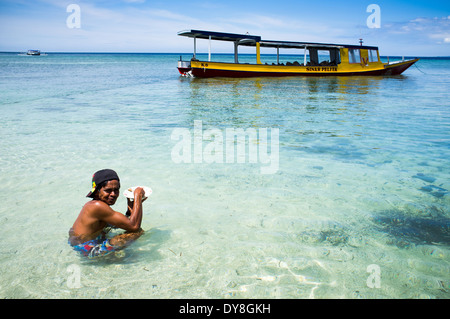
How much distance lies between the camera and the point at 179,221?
13.3 feet

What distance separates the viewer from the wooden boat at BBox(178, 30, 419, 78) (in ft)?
78.0

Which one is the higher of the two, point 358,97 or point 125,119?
point 358,97

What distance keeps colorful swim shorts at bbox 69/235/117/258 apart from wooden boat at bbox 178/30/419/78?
21.5 m

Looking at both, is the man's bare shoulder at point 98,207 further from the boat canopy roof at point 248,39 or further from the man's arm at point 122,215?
the boat canopy roof at point 248,39

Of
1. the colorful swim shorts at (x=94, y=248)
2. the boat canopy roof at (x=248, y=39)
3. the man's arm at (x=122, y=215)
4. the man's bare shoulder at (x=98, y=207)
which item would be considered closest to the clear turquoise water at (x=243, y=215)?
the colorful swim shorts at (x=94, y=248)

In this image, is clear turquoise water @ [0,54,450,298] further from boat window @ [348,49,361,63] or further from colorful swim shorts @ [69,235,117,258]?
boat window @ [348,49,361,63]

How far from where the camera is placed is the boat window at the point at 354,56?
26.8 meters

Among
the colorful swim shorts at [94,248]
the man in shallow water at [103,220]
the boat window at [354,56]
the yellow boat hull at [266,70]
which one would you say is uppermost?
the boat window at [354,56]

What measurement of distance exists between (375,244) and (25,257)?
3773 millimetres

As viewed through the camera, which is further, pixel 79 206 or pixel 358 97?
pixel 358 97

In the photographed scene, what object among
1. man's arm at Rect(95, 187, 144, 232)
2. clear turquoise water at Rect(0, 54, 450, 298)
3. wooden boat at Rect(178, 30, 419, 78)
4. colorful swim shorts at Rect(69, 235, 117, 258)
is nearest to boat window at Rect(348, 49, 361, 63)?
wooden boat at Rect(178, 30, 419, 78)
